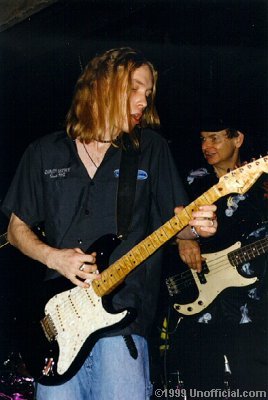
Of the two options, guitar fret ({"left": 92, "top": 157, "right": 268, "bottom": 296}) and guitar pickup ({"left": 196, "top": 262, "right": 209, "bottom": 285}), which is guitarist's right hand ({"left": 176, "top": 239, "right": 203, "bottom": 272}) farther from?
guitar fret ({"left": 92, "top": 157, "right": 268, "bottom": 296})

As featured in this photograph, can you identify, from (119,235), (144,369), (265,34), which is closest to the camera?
(144,369)

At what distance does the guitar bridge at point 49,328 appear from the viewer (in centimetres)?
188

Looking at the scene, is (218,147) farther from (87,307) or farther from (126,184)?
(87,307)

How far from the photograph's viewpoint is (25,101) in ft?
12.1

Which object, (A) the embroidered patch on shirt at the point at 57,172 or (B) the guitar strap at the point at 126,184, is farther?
(A) the embroidered patch on shirt at the point at 57,172

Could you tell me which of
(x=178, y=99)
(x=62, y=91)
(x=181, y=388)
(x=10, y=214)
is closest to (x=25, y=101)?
(x=62, y=91)

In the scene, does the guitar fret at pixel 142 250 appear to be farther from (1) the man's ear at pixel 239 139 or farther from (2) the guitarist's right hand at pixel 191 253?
(1) the man's ear at pixel 239 139

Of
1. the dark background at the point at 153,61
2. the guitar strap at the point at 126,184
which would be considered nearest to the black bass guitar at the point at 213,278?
the dark background at the point at 153,61

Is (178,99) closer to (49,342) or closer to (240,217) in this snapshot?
(240,217)

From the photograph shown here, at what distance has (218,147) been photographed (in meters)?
3.38

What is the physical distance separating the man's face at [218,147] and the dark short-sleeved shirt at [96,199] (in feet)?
4.53

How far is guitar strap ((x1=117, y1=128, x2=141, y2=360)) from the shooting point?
186cm

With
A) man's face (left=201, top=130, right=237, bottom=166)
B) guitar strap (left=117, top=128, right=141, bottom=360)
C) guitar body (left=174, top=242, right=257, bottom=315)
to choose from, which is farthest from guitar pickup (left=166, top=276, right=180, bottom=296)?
guitar strap (left=117, top=128, right=141, bottom=360)

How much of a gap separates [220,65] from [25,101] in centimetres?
158
